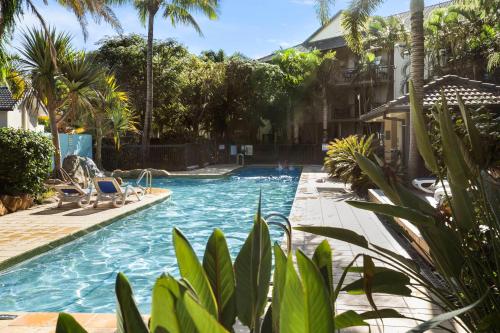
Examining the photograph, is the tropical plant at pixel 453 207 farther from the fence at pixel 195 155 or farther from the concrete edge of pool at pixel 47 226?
the fence at pixel 195 155

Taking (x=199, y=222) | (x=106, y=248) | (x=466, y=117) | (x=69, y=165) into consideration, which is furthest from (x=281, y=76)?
(x=466, y=117)

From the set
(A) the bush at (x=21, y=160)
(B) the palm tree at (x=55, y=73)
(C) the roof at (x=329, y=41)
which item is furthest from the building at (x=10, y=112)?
(C) the roof at (x=329, y=41)

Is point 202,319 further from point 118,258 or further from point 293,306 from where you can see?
point 118,258

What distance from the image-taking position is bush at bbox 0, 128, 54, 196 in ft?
33.0

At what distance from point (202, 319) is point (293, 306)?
187mm

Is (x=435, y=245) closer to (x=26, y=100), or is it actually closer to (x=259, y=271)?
(x=259, y=271)

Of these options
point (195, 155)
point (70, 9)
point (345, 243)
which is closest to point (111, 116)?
point (195, 155)

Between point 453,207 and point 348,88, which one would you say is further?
point 348,88

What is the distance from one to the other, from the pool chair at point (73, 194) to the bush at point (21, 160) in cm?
62

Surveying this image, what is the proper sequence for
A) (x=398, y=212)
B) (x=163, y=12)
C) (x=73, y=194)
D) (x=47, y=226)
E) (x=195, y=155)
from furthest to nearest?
(x=195, y=155), (x=163, y=12), (x=73, y=194), (x=47, y=226), (x=398, y=212)

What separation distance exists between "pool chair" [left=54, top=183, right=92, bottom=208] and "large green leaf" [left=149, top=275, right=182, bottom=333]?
10459 mm

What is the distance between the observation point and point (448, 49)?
2797cm

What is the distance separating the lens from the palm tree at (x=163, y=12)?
2348cm

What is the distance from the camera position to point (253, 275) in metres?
1.41
